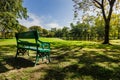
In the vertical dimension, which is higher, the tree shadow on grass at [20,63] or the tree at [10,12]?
the tree at [10,12]

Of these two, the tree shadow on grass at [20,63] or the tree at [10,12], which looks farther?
the tree at [10,12]

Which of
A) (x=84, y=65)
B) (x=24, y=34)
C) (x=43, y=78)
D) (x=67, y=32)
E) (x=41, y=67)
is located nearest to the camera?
(x=43, y=78)

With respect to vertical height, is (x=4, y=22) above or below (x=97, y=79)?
above

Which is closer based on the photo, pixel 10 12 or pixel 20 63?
pixel 20 63

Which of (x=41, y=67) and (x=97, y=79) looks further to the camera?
(x=41, y=67)

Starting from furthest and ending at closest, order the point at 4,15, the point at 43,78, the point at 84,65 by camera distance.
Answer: the point at 4,15 < the point at 84,65 < the point at 43,78

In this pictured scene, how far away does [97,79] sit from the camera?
20.8 ft

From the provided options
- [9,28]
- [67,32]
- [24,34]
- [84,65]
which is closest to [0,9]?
[9,28]

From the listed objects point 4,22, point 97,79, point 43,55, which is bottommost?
point 97,79

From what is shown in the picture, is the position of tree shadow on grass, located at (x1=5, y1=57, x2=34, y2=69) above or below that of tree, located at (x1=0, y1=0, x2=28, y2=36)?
below

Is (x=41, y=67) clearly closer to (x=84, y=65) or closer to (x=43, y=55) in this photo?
(x=43, y=55)

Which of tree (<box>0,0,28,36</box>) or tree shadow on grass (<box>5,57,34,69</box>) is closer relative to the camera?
tree shadow on grass (<box>5,57,34,69</box>)

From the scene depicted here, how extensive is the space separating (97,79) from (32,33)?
3.26m

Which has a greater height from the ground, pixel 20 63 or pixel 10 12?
pixel 10 12
